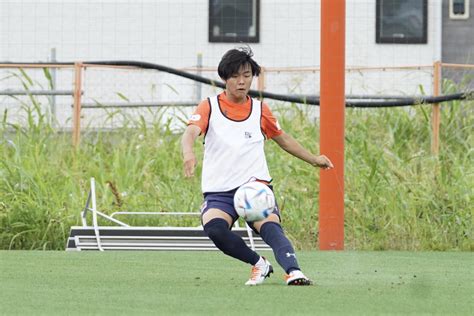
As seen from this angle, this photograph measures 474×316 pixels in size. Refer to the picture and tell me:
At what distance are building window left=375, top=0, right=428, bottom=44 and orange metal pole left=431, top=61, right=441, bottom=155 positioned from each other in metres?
4.94

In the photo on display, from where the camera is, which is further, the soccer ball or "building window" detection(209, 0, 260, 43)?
"building window" detection(209, 0, 260, 43)

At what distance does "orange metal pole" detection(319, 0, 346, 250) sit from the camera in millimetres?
12898

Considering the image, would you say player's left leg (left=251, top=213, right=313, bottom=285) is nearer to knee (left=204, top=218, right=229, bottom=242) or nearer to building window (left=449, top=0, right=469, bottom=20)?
knee (left=204, top=218, right=229, bottom=242)

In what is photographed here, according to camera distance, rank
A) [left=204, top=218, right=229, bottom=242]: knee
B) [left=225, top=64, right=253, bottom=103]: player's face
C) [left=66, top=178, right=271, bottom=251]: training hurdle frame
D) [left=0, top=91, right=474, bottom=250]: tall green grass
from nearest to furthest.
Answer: [left=204, top=218, right=229, bottom=242]: knee → [left=225, top=64, right=253, bottom=103]: player's face → [left=66, top=178, right=271, bottom=251]: training hurdle frame → [left=0, top=91, right=474, bottom=250]: tall green grass

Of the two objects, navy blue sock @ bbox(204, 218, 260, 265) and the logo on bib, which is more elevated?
the logo on bib

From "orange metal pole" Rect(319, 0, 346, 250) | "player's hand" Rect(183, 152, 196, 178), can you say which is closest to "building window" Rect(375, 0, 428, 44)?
"orange metal pole" Rect(319, 0, 346, 250)

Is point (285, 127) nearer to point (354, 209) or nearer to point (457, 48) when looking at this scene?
point (354, 209)

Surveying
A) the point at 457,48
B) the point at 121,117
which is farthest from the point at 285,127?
the point at 457,48

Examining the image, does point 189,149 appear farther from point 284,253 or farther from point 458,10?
point 458,10

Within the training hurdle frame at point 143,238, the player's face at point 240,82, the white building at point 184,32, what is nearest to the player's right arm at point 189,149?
the player's face at point 240,82

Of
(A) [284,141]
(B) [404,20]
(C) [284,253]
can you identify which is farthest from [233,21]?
(C) [284,253]

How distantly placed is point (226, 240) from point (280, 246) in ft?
1.12

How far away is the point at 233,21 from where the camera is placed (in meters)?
21.5

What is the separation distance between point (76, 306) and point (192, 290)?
1.15 metres
